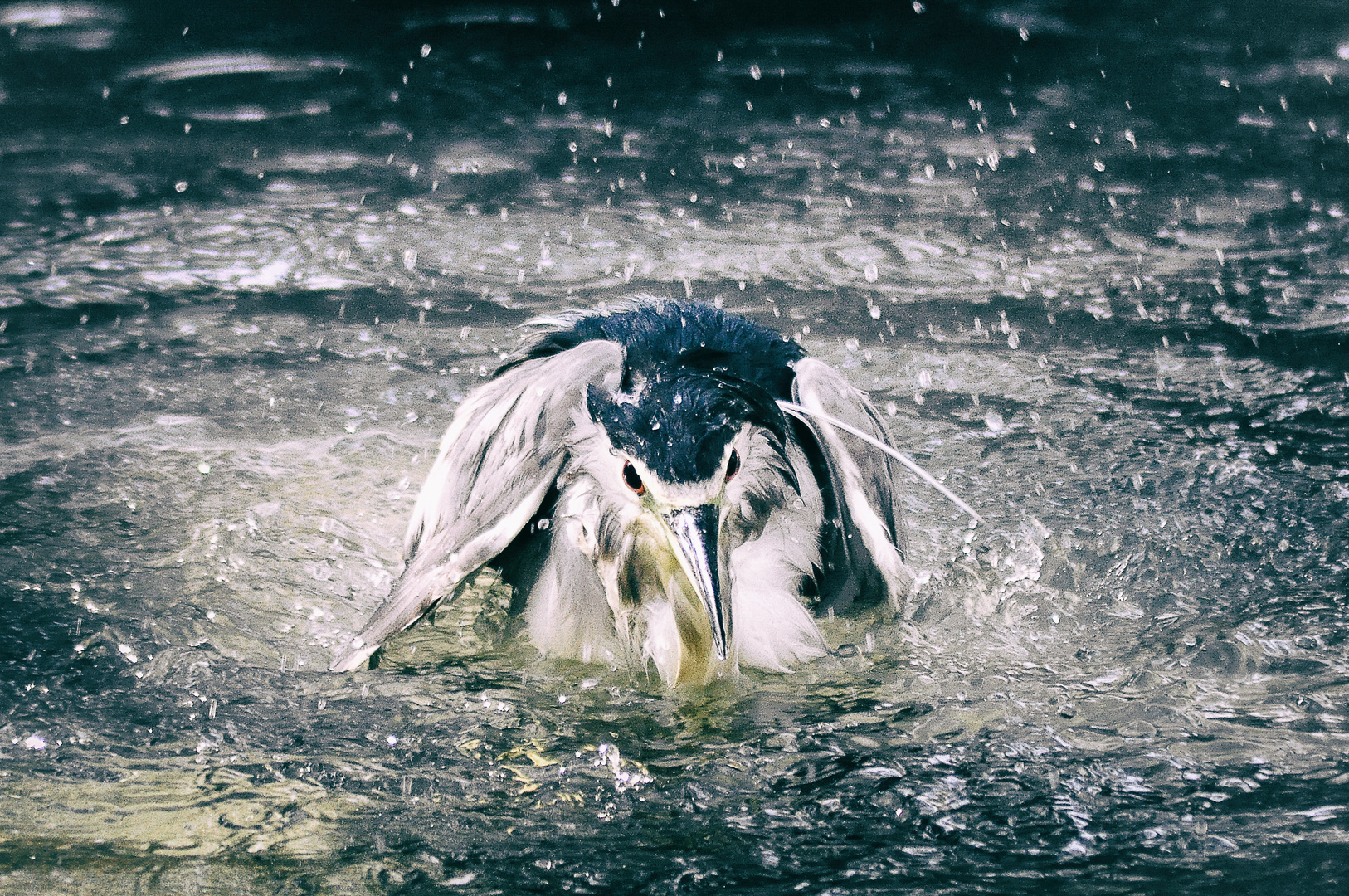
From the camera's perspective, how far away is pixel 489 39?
788cm

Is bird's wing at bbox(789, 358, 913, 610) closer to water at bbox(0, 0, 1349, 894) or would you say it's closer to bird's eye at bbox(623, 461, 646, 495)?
water at bbox(0, 0, 1349, 894)

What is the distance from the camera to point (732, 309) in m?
5.35

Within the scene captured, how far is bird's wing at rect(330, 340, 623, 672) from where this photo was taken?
3.11 metres

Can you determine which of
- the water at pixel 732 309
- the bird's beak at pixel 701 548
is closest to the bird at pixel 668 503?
the bird's beak at pixel 701 548

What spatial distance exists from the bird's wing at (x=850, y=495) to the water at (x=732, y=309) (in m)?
0.15

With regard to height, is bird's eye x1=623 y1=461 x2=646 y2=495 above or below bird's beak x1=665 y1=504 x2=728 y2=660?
above

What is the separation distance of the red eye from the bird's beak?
10 cm

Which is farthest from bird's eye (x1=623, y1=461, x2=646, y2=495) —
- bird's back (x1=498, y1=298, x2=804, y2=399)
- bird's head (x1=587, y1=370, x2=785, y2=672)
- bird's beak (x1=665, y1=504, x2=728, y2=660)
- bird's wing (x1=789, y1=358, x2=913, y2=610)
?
bird's wing (x1=789, y1=358, x2=913, y2=610)

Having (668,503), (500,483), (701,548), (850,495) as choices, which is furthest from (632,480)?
(850,495)

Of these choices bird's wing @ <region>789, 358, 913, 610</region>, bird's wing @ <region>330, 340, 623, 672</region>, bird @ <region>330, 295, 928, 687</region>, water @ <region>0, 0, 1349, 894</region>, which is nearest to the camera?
water @ <region>0, 0, 1349, 894</region>

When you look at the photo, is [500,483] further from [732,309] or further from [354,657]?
[732,309]

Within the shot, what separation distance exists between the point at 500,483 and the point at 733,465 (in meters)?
0.62

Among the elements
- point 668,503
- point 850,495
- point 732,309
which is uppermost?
point 732,309

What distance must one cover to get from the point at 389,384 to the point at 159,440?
2.72ft
